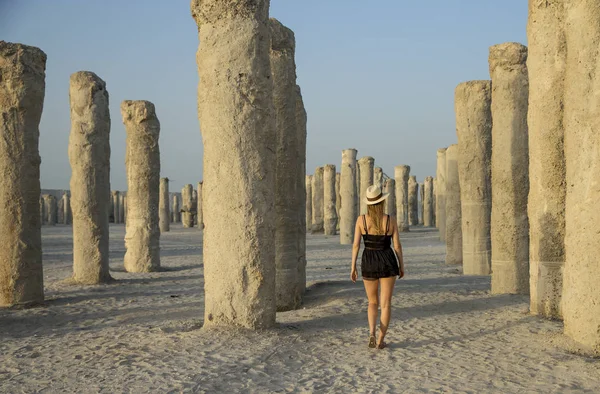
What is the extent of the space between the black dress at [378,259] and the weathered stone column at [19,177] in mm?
5464

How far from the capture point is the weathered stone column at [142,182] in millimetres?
13914

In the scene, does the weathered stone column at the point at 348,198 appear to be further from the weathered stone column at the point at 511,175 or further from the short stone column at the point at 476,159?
the weathered stone column at the point at 511,175

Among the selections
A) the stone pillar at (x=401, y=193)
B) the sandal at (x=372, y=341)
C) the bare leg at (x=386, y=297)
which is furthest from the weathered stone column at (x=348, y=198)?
the bare leg at (x=386, y=297)

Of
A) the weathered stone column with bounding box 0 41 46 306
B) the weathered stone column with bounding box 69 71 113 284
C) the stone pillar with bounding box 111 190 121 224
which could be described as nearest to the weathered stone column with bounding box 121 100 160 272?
the weathered stone column with bounding box 69 71 113 284

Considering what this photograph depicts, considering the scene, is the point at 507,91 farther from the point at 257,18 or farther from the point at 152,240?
the point at 152,240

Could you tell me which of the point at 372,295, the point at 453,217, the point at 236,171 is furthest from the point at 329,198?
the point at 372,295

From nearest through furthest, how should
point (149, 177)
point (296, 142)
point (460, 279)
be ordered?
point (296, 142), point (460, 279), point (149, 177)

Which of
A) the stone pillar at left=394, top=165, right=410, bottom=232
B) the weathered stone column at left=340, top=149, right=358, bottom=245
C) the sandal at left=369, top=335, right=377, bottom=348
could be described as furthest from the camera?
the stone pillar at left=394, top=165, right=410, bottom=232

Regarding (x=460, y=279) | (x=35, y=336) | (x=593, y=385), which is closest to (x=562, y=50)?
(x=593, y=385)

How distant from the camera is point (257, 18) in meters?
6.87

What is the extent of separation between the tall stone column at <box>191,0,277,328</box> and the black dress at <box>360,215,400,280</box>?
3.91ft

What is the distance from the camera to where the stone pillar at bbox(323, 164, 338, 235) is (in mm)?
26547

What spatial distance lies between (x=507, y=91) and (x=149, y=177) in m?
7.91

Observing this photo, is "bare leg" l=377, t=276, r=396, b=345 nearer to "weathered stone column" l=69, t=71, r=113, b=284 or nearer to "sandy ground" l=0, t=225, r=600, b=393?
"sandy ground" l=0, t=225, r=600, b=393
